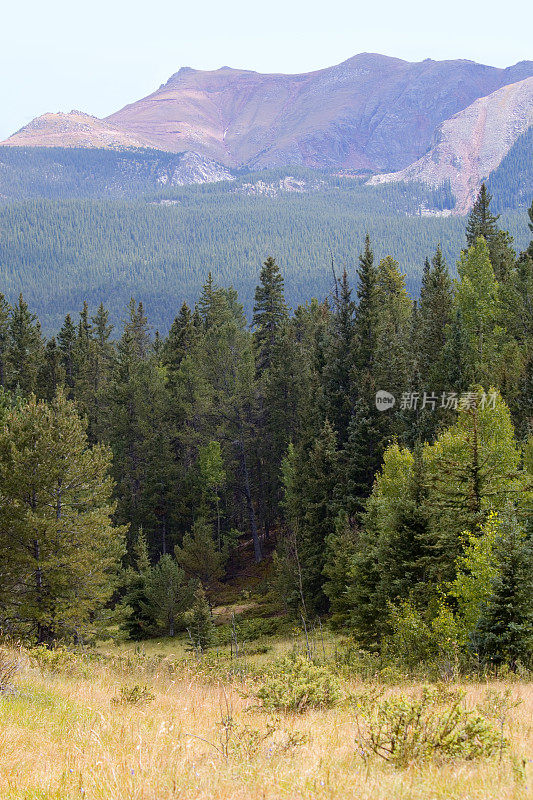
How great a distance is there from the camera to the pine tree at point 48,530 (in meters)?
22.9

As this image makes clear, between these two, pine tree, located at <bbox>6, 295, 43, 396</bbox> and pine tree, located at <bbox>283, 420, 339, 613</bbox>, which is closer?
pine tree, located at <bbox>283, 420, 339, 613</bbox>

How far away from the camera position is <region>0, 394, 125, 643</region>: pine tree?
75.1 ft

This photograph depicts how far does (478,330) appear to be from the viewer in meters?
44.2

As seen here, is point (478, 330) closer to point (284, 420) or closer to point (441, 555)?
point (284, 420)

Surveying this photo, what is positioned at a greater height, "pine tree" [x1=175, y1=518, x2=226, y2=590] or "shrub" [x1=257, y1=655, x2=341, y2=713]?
"shrub" [x1=257, y1=655, x2=341, y2=713]

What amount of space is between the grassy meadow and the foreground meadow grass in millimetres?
16

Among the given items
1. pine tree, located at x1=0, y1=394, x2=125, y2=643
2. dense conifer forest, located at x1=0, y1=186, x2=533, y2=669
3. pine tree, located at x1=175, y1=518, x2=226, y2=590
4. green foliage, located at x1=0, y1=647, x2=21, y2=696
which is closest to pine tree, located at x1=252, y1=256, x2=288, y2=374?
dense conifer forest, located at x1=0, y1=186, x2=533, y2=669

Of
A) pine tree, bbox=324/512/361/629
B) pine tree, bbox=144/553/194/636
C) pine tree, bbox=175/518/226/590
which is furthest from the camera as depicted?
pine tree, bbox=175/518/226/590

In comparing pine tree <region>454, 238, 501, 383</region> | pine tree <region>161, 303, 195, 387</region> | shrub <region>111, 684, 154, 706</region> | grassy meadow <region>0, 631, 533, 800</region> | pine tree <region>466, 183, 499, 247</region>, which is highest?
pine tree <region>466, 183, 499, 247</region>

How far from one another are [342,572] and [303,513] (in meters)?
9.26

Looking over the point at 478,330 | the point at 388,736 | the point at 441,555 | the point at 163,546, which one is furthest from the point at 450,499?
the point at 163,546

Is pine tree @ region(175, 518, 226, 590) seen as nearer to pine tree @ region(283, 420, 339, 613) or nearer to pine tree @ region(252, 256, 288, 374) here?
pine tree @ region(283, 420, 339, 613)

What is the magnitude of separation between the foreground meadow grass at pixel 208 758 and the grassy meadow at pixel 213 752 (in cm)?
2

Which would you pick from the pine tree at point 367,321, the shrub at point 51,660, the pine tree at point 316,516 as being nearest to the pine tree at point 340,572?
the pine tree at point 316,516
